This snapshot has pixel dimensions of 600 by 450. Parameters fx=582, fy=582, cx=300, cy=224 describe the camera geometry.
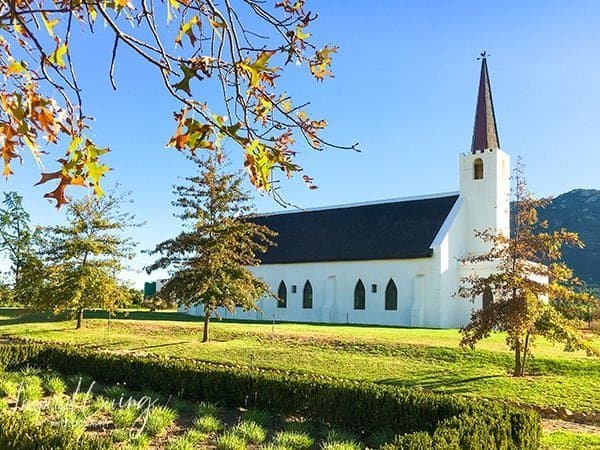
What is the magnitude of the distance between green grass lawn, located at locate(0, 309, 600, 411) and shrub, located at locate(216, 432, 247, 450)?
26.2 ft

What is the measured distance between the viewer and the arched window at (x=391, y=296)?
3684 cm

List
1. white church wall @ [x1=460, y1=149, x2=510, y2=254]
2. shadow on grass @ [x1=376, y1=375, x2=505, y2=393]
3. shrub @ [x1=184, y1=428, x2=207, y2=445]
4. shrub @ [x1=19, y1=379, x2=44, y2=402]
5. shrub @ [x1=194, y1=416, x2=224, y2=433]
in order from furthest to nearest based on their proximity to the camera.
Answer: white church wall @ [x1=460, y1=149, x2=510, y2=254] < shadow on grass @ [x1=376, y1=375, x2=505, y2=393] < shrub @ [x1=19, y1=379, x2=44, y2=402] < shrub @ [x1=194, y1=416, x2=224, y2=433] < shrub @ [x1=184, y1=428, x2=207, y2=445]

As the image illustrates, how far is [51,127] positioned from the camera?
124 inches

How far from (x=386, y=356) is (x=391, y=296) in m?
17.3

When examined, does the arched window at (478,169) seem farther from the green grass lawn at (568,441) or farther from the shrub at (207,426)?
the shrub at (207,426)

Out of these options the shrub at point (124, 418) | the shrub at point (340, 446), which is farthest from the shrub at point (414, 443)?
the shrub at point (124, 418)

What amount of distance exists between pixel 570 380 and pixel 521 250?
381cm

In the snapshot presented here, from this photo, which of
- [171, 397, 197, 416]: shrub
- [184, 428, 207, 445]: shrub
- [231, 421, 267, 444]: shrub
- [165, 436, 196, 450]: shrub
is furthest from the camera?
[171, 397, 197, 416]: shrub

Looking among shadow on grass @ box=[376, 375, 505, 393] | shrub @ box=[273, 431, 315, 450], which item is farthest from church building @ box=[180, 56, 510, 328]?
shrub @ box=[273, 431, 315, 450]

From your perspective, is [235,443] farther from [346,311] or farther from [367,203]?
[367,203]

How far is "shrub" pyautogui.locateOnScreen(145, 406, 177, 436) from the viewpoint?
9.60 metres

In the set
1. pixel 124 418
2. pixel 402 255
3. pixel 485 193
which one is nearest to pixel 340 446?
pixel 124 418

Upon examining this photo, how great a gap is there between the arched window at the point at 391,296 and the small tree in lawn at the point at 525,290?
19237 mm

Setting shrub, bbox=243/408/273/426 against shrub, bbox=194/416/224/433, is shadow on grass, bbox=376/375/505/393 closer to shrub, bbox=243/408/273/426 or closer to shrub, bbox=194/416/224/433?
shrub, bbox=243/408/273/426
